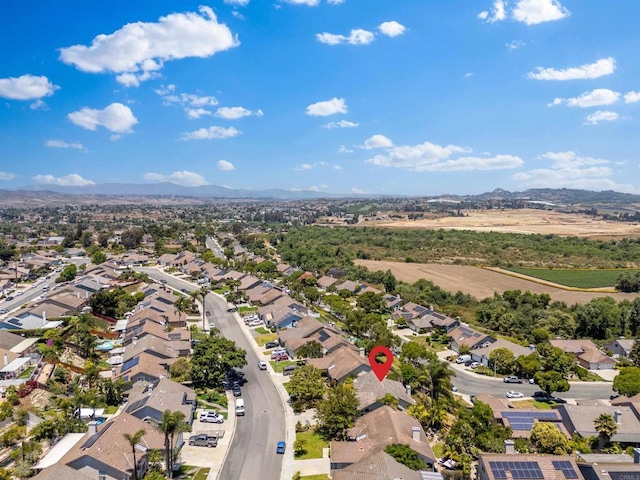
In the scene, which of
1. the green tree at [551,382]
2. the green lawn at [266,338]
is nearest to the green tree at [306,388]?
the green lawn at [266,338]

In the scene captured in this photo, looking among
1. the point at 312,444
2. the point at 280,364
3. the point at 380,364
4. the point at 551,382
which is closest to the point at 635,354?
the point at 551,382

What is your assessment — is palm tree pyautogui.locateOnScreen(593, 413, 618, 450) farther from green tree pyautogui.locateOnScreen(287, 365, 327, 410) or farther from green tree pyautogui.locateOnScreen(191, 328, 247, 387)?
green tree pyautogui.locateOnScreen(191, 328, 247, 387)

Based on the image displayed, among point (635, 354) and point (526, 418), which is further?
point (635, 354)

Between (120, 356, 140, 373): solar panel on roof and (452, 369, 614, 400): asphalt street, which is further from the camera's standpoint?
(452, 369, 614, 400): asphalt street

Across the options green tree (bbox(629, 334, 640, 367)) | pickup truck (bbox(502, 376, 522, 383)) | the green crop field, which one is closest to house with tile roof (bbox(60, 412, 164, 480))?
pickup truck (bbox(502, 376, 522, 383))

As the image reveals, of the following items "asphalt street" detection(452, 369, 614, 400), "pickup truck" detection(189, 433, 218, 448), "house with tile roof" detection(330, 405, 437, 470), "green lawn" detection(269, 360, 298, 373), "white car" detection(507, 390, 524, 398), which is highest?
"house with tile roof" detection(330, 405, 437, 470)

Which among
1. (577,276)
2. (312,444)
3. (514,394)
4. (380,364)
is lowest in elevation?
(514,394)

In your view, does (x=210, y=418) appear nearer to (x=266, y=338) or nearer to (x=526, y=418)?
(x=266, y=338)

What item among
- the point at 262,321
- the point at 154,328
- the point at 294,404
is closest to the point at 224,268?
the point at 262,321
